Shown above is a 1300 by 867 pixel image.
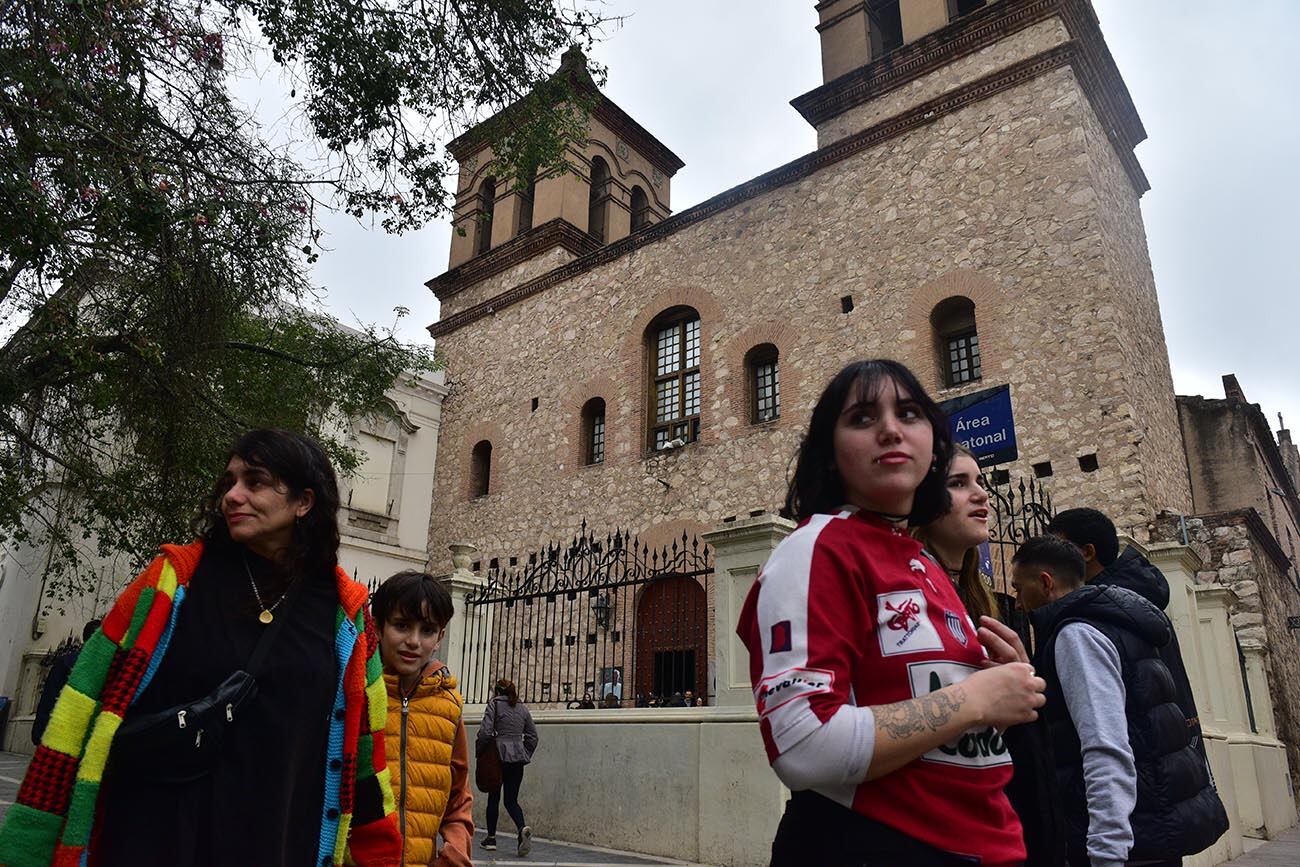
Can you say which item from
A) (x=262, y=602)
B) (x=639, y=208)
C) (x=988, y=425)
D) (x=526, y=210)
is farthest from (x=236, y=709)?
(x=639, y=208)

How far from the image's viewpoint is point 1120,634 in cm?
→ 245

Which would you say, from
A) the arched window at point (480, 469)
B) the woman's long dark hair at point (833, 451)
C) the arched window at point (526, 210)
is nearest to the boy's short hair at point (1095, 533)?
the woman's long dark hair at point (833, 451)

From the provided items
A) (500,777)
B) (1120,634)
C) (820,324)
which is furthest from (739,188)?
(1120,634)

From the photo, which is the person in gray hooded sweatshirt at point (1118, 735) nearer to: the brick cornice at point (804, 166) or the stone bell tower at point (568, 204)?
the brick cornice at point (804, 166)

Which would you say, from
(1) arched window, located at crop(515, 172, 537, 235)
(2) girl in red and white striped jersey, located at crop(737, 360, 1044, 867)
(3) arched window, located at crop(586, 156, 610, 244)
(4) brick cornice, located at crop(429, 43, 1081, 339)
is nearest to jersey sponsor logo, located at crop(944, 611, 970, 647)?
(2) girl in red and white striped jersey, located at crop(737, 360, 1044, 867)

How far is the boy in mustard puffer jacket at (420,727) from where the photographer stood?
8.21 ft

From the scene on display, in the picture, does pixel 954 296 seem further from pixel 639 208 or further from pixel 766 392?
pixel 639 208

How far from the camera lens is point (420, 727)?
2.59m

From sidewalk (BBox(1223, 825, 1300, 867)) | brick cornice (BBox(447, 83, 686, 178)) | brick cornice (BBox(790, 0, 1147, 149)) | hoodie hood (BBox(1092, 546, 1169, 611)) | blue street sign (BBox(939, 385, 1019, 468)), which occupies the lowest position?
sidewalk (BBox(1223, 825, 1300, 867))

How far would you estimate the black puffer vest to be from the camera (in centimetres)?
231

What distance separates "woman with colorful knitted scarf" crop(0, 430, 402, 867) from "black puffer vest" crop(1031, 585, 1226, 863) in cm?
→ 182

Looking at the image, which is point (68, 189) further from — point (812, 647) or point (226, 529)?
point (812, 647)

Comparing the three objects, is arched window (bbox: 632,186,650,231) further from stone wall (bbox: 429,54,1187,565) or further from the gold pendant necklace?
the gold pendant necklace

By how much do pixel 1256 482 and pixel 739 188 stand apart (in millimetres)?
9247
